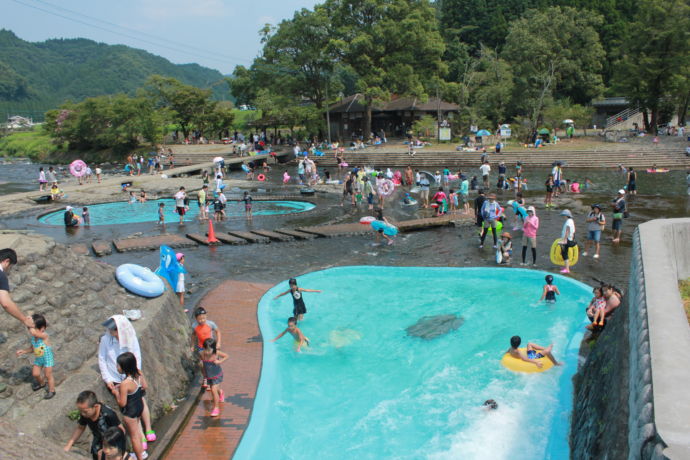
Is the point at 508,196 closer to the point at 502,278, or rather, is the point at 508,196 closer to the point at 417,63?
the point at 502,278

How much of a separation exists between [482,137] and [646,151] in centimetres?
1249

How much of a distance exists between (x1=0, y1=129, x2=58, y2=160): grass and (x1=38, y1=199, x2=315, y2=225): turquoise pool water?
40486mm

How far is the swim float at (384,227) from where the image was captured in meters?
17.2

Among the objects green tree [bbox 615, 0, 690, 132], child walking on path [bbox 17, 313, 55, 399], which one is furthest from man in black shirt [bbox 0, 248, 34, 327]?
green tree [bbox 615, 0, 690, 132]

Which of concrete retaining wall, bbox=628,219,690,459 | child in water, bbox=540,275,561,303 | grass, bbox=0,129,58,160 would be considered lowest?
child in water, bbox=540,275,561,303

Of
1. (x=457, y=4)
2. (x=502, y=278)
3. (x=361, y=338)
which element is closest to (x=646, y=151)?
(x=502, y=278)

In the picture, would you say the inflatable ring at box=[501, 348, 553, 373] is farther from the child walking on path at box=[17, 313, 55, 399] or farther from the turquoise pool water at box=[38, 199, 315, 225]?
the turquoise pool water at box=[38, 199, 315, 225]

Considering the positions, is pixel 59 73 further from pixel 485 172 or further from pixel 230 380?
pixel 230 380

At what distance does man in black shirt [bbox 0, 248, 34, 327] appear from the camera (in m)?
6.27

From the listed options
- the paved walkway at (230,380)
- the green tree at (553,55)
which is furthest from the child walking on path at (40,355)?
the green tree at (553,55)

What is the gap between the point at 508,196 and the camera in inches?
997

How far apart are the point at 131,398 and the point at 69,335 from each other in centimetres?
166

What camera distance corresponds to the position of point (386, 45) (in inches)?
1754

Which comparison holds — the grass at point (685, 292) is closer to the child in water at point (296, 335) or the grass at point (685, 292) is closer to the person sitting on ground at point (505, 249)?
the person sitting on ground at point (505, 249)
